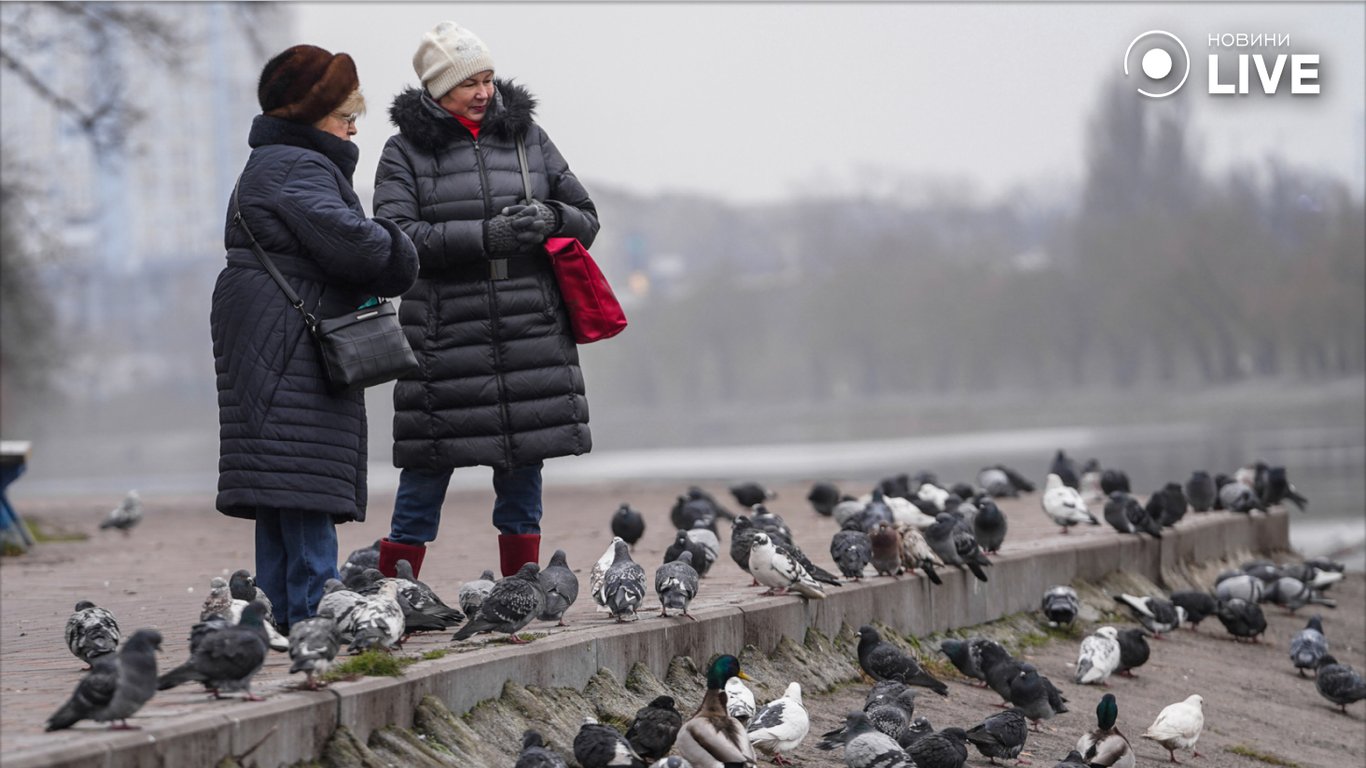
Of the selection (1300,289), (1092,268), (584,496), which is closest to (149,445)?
(1092,268)

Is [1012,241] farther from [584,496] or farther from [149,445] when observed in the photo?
[584,496]

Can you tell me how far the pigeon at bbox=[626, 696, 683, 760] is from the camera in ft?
17.0

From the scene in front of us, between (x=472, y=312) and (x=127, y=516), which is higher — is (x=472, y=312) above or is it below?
above

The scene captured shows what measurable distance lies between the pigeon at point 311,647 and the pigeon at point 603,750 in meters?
0.78

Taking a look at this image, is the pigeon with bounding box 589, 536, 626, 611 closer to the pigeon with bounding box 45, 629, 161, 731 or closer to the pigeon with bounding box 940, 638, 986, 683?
the pigeon with bounding box 940, 638, 986, 683

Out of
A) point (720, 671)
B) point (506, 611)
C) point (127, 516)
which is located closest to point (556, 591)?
point (506, 611)

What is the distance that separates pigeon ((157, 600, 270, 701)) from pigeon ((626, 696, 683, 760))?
49.9 inches

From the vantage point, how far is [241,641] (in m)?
4.35

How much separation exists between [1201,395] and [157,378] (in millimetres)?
69387

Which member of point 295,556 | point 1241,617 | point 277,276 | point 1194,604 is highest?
point 277,276

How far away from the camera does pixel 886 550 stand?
792 cm

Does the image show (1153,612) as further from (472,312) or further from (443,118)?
(443,118)

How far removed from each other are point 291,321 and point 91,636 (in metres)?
1.22


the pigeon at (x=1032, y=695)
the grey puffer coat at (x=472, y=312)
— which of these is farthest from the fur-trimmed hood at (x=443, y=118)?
the pigeon at (x=1032, y=695)
